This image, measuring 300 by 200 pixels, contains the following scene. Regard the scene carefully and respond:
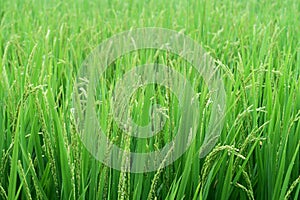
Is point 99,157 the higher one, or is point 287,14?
point 287,14

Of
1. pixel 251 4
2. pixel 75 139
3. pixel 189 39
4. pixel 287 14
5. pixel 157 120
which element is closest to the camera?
pixel 75 139

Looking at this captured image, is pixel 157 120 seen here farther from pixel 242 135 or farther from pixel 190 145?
pixel 242 135

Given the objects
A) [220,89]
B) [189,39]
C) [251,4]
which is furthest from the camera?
[251,4]

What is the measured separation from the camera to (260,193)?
39.9 inches

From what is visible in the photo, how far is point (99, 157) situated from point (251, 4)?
2.57m

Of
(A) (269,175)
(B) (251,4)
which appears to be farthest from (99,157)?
(B) (251,4)

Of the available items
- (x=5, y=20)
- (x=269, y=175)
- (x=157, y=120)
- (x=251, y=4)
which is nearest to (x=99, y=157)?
(x=157, y=120)

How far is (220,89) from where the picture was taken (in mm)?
1148

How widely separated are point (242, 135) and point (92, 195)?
36 centimetres

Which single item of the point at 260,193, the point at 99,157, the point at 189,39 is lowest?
the point at 260,193

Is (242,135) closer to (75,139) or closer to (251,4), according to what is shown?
(75,139)

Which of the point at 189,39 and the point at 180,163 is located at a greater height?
the point at 189,39

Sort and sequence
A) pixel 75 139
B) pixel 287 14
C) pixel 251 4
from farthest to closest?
pixel 251 4, pixel 287 14, pixel 75 139

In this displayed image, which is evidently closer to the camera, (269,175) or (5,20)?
(269,175)
